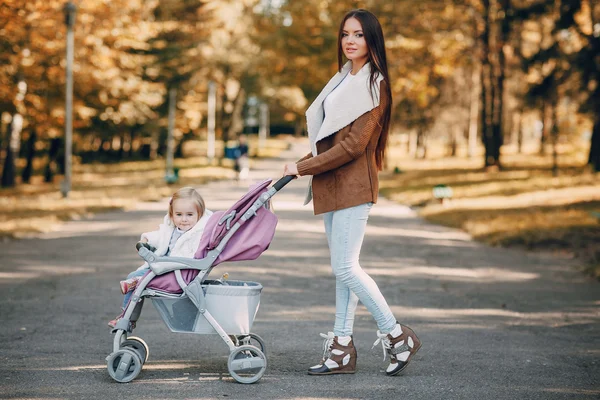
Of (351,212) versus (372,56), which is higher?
(372,56)

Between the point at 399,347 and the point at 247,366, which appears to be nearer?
the point at 247,366

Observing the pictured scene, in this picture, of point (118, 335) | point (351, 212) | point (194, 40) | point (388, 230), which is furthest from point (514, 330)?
point (194, 40)

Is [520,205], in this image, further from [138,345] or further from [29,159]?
[29,159]

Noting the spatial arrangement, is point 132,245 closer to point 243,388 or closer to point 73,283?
point 73,283

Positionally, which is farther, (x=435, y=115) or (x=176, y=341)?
(x=435, y=115)

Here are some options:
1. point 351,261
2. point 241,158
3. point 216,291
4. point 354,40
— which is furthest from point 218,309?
point 241,158

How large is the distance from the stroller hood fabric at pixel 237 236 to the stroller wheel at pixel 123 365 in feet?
1.35

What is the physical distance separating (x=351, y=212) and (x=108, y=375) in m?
1.71

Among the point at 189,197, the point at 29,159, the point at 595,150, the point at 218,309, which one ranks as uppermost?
the point at 595,150

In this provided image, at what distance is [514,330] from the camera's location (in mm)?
7051

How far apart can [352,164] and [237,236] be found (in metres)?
0.80

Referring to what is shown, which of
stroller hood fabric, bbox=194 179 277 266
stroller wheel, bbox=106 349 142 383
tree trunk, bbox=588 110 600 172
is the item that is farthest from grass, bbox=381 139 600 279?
stroller wheel, bbox=106 349 142 383

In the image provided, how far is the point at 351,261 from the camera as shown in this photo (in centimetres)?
523

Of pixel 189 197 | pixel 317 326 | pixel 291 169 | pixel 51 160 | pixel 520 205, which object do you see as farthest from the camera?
pixel 51 160
